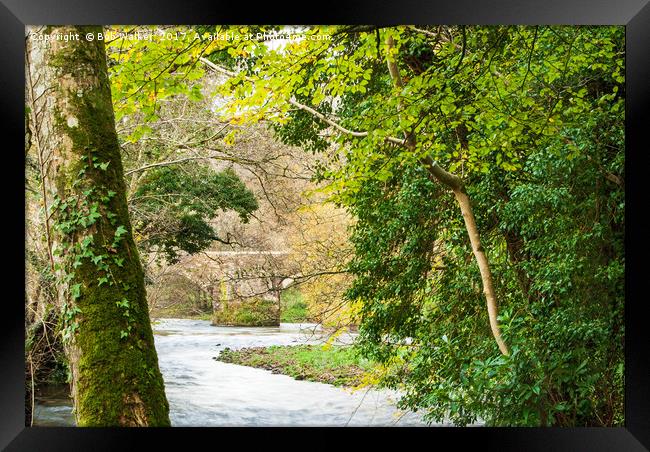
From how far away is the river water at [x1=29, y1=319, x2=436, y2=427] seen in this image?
3709 mm

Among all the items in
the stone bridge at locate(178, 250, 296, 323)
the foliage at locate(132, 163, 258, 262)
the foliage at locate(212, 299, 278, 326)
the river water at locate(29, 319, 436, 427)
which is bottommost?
the river water at locate(29, 319, 436, 427)

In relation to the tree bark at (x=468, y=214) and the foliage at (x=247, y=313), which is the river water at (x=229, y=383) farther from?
the tree bark at (x=468, y=214)

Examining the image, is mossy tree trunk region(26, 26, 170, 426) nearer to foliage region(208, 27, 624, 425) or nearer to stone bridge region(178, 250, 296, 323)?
stone bridge region(178, 250, 296, 323)

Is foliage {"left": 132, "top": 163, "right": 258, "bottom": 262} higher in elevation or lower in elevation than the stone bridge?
higher

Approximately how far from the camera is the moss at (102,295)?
264 cm

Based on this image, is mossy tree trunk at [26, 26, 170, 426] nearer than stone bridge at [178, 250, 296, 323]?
Yes

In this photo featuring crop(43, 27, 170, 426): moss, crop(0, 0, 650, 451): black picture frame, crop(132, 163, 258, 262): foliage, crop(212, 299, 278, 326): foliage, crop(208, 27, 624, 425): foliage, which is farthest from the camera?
crop(132, 163, 258, 262): foliage

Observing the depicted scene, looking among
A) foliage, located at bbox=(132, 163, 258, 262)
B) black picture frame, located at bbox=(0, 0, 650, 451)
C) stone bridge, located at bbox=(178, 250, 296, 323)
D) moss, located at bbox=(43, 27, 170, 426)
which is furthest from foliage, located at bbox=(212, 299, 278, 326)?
moss, located at bbox=(43, 27, 170, 426)

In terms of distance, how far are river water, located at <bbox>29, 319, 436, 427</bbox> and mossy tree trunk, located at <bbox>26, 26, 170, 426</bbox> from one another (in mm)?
943

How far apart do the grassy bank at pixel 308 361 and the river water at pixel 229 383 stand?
0.14ft

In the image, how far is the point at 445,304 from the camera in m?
4.39
